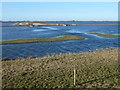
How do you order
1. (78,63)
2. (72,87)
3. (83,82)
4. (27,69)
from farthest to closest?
(78,63) → (27,69) → (83,82) → (72,87)

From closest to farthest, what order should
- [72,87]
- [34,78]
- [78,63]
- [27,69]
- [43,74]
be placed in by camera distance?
1. [72,87]
2. [34,78]
3. [43,74]
4. [27,69]
5. [78,63]

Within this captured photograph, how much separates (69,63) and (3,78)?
9.52m

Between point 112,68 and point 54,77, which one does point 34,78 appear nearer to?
point 54,77

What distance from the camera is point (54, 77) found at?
17172mm

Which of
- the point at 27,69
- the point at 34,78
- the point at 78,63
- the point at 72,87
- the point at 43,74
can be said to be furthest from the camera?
the point at 78,63

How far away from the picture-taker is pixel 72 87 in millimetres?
14648

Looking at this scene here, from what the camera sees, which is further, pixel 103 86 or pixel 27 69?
pixel 27 69

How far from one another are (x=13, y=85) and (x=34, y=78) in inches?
96.4

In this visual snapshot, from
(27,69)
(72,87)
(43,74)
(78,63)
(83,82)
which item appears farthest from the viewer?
(78,63)

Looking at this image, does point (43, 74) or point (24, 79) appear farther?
point (43, 74)

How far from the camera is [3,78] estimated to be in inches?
668

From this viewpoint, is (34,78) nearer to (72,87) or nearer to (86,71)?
(72,87)

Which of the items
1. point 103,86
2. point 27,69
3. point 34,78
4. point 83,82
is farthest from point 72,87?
point 27,69

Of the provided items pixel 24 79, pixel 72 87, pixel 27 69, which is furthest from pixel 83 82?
pixel 27 69
